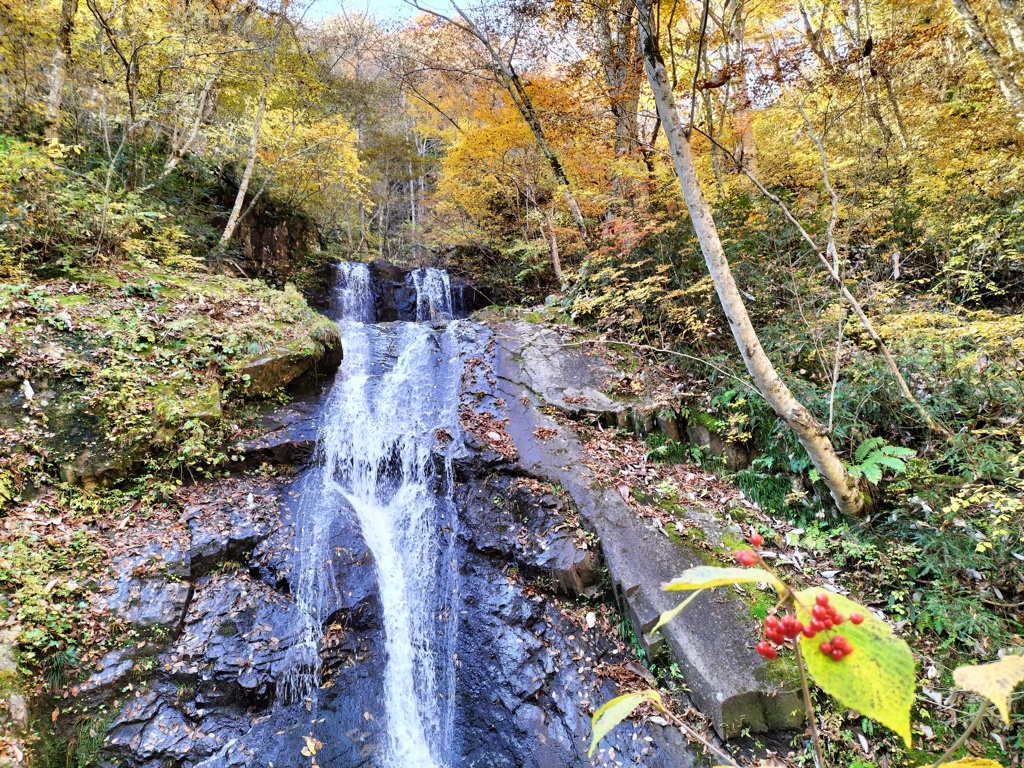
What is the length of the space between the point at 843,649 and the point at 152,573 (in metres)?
6.19

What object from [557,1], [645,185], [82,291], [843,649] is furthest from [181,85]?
[843,649]

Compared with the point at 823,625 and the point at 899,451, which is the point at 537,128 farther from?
the point at 823,625

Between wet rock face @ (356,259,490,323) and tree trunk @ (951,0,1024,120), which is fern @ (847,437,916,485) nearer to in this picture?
tree trunk @ (951,0,1024,120)

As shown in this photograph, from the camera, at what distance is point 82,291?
663 centimetres

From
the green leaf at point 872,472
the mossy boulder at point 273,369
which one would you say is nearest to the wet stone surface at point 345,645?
the mossy boulder at point 273,369

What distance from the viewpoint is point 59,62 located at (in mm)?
7484

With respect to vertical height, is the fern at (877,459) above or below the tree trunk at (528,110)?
below

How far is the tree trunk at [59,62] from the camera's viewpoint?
24.1 feet

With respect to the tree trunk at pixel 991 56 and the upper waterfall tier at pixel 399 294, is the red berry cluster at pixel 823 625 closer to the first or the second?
the tree trunk at pixel 991 56

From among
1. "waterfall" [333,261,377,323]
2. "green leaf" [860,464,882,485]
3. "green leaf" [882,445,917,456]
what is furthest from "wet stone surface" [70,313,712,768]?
"waterfall" [333,261,377,323]

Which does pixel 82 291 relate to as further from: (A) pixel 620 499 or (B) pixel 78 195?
(A) pixel 620 499

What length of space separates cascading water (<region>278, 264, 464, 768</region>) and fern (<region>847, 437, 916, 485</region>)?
459cm

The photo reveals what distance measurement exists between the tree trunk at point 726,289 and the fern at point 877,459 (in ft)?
0.73

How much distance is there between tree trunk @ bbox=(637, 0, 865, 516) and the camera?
4.07 metres
